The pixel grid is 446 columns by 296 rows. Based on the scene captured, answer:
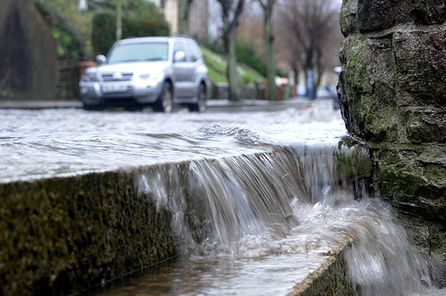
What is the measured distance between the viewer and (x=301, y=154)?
398 centimetres

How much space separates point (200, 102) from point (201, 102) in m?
0.11

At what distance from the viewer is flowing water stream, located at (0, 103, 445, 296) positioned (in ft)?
7.55

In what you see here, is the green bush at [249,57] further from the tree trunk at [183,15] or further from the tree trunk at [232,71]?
the tree trunk at [183,15]

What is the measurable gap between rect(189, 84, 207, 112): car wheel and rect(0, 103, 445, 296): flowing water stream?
47.0ft

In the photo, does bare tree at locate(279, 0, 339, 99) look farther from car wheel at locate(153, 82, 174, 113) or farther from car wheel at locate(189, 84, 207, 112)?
car wheel at locate(153, 82, 174, 113)

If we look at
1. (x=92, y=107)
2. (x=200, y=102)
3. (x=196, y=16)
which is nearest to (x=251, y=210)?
(x=92, y=107)

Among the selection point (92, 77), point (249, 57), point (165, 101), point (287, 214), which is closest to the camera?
point (287, 214)

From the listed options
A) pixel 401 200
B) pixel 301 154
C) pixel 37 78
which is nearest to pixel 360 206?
pixel 401 200

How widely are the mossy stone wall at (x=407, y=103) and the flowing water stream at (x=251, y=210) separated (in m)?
0.13

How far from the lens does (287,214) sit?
3391 millimetres

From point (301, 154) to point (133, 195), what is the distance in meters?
1.76

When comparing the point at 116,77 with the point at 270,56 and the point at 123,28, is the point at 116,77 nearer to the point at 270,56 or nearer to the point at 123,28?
the point at 123,28

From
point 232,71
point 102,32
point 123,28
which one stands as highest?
point 123,28

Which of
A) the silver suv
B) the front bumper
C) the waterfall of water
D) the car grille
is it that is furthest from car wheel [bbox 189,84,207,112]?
the waterfall of water
